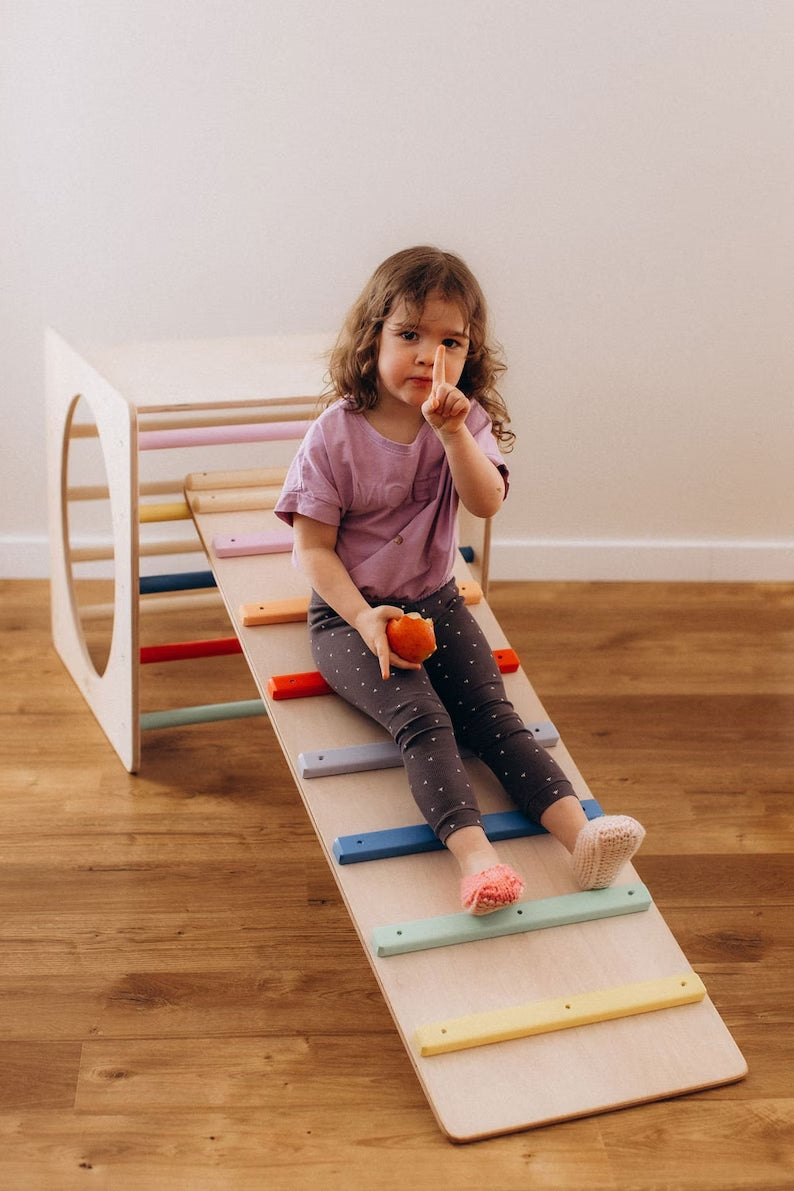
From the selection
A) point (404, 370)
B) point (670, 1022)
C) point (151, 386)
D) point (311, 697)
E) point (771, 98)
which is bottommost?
point (670, 1022)

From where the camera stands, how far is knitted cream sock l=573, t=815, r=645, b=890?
1439 mm

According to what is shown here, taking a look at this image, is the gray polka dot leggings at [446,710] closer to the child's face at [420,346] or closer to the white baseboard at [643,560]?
the child's face at [420,346]

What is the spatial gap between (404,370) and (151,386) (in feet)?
1.73

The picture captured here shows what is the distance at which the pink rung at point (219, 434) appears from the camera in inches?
79.9

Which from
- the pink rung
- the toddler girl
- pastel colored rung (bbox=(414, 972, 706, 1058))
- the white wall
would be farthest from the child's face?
the white wall

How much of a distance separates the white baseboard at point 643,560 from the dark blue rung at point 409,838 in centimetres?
118

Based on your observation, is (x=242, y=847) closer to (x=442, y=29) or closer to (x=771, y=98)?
(x=442, y=29)

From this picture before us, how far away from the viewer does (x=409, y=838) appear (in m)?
1.50

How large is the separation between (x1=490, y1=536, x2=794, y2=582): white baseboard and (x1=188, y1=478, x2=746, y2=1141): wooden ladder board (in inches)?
42.3

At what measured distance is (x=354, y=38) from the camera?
228cm

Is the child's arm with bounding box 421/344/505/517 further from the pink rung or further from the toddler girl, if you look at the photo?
the pink rung

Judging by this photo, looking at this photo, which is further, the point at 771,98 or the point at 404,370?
the point at 771,98

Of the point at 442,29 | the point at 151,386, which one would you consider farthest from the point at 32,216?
the point at 442,29

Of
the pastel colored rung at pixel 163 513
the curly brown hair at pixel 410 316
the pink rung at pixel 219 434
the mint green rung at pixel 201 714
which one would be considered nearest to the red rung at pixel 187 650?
the mint green rung at pixel 201 714
